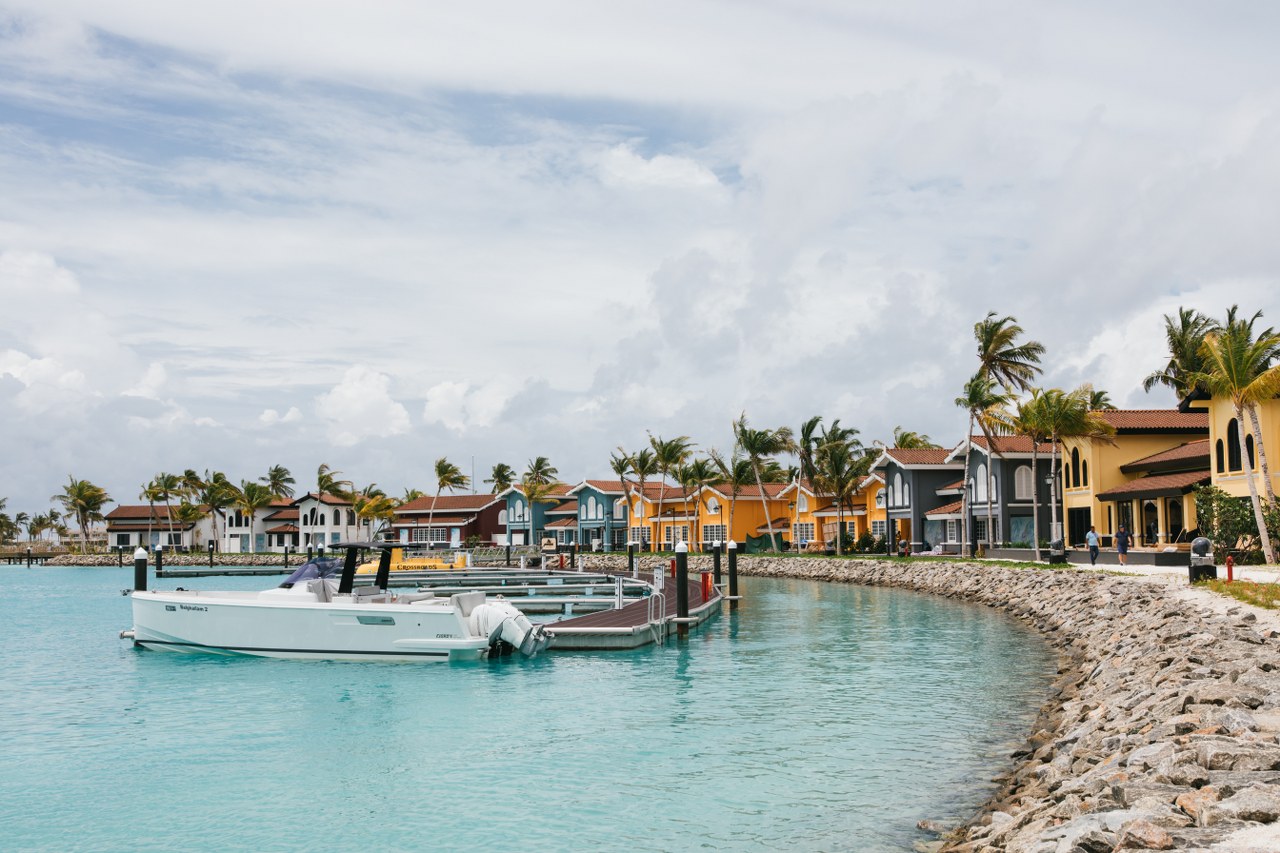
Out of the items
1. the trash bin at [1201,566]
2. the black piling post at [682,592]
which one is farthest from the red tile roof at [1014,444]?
the black piling post at [682,592]

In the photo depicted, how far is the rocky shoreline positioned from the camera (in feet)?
24.7

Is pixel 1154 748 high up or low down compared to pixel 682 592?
down

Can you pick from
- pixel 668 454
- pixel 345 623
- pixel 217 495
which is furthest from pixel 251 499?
pixel 345 623

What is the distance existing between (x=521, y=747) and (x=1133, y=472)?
39490mm

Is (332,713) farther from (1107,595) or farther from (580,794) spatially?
(1107,595)

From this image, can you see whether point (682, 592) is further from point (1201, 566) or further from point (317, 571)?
point (1201, 566)

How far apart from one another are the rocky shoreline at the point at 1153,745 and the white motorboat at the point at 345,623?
1139 cm

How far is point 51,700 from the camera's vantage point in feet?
68.8

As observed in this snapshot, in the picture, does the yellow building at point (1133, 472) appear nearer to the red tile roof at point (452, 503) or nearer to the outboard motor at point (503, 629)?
the outboard motor at point (503, 629)

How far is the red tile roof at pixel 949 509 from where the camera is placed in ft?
195

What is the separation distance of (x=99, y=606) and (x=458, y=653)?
103 feet

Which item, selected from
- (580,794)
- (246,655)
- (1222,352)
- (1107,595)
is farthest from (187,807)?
(1222,352)

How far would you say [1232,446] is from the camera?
120 ft

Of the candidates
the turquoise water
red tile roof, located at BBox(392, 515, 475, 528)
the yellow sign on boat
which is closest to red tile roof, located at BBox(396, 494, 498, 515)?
red tile roof, located at BBox(392, 515, 475, 528)
